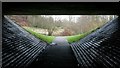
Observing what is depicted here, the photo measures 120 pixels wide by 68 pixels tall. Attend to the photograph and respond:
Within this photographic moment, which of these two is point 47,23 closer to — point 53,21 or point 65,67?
point 53,21

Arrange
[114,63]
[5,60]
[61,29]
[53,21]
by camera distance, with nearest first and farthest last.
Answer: [114,63] → [5,60] → [53,21] → [61,29]

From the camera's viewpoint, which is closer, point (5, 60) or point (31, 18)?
point (5, 60)

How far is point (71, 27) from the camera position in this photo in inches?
1415

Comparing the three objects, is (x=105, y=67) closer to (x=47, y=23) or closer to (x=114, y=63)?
(x=114, y=63)

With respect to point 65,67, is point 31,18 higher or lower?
higher

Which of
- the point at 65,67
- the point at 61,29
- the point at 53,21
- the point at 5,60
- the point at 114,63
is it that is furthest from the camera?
the point at 61,29

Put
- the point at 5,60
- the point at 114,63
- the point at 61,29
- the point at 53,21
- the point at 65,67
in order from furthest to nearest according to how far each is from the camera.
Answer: the point at 61,29
the point at 53,21
the point at 65,67
the point at 5,60
the point at 114,63

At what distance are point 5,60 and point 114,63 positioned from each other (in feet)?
13.0

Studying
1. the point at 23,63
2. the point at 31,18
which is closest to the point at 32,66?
the point at 23,63

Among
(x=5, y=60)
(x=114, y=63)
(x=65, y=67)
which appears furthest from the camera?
(x=65, y=67)

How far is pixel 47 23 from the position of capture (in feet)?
102

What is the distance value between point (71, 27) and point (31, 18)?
318 inches

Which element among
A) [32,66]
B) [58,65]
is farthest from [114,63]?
[32,66]

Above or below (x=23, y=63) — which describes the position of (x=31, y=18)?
above
